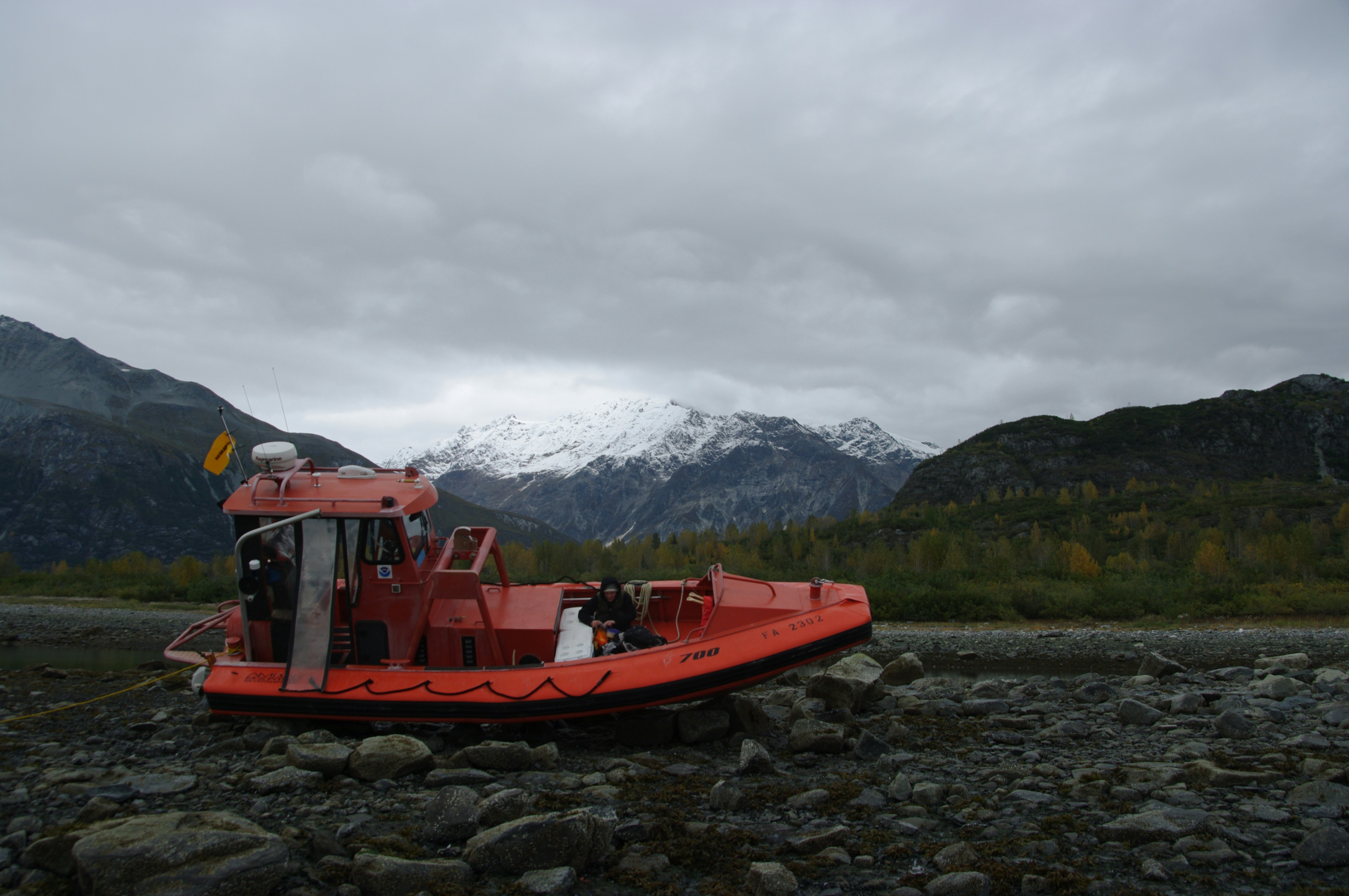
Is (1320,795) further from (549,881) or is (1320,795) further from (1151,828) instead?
(549,881)

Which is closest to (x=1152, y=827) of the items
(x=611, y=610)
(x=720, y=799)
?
(x=720, y=799)

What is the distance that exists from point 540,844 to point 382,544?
5050 mm

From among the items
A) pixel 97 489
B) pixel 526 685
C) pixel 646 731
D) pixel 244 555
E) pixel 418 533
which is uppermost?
pixel 97 489

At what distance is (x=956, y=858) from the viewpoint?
4.80 m

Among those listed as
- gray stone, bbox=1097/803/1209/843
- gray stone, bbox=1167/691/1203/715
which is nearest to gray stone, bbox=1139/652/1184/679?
gray stone, bbox=1167/691/1203/715

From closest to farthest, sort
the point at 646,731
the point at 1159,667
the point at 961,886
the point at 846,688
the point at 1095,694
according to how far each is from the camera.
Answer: the point at 961,886
the point at 646,731
the point at 846,688
the point at 1095,694
the point at 1159,667

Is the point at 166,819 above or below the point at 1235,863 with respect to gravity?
above

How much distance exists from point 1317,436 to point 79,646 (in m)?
140

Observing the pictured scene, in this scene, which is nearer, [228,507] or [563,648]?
[228,507]

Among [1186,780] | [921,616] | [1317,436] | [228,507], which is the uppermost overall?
[1317,436]

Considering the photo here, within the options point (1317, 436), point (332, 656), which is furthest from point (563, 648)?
point (1317, 436)

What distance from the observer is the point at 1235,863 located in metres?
4.73

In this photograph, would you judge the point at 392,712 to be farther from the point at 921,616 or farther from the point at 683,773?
the point at 921,616

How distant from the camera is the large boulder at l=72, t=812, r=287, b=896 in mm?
3967
